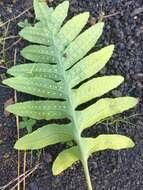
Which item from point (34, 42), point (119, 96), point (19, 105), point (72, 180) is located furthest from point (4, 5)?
point (72, 180)

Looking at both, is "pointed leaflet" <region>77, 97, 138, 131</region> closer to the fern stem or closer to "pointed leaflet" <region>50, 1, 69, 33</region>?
the fern stem

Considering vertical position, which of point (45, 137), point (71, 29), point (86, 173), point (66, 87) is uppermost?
point (71, 29)

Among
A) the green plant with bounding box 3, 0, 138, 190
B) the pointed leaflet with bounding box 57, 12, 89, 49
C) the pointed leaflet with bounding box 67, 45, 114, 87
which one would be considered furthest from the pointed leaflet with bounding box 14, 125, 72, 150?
the pointed leaflet with bounding box 57, 12, 89, 49

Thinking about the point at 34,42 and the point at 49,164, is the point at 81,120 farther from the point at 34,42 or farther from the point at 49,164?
the point at 34,42

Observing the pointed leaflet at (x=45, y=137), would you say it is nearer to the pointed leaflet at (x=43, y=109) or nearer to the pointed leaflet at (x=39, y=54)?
the pointed leaflet at (x=43, y=109)

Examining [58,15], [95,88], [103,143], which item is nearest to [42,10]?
[58,15]

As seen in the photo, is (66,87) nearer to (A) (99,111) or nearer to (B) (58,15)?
(A) (99,111)
